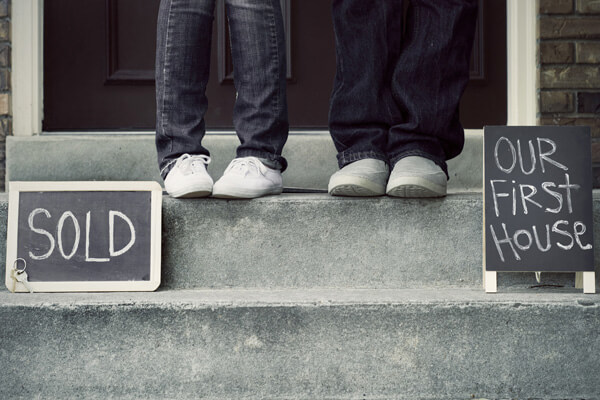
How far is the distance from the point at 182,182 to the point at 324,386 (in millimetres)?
523

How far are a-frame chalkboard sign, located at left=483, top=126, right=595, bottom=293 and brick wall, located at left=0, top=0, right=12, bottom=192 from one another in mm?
1414

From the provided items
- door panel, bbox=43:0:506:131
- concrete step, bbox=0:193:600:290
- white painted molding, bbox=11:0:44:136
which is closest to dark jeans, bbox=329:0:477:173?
concrete step, bbox=0:193:600:290

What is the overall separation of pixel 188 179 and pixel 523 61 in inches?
46.7

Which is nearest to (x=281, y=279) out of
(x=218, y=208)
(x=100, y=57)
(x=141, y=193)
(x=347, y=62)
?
(x=218, y=208)

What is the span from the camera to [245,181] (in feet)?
4.50

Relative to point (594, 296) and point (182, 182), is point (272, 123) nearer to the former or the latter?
point (182, 182)

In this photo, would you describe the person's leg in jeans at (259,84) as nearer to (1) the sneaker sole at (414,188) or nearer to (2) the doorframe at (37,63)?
(1) the sneaker sole at (414,188)

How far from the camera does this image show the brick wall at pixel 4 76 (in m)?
1.89

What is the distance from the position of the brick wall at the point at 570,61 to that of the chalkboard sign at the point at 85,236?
4.13 feet

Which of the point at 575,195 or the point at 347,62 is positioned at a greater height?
the point at 347,62

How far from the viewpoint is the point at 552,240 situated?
4.24ft

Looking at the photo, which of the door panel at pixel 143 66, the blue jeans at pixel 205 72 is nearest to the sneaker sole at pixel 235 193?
the blue jeans at pixel 205 72

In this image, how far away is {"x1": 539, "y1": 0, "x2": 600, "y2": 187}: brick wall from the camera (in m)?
1.90

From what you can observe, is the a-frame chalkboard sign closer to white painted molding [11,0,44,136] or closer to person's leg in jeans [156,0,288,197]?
person's leg in jeans [156,0,288,197]
